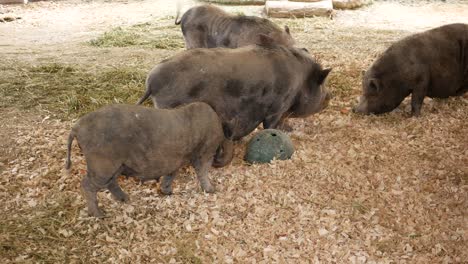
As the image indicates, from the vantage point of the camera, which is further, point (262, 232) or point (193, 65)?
point (193, 65)

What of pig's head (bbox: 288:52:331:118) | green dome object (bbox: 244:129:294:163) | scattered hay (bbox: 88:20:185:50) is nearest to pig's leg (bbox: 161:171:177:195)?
green dome object (bbox: 244:129:294:163)

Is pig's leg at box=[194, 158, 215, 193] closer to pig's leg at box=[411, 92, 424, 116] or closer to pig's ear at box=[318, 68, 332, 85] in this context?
pig's ear at box=[318, 68, 332, 85]

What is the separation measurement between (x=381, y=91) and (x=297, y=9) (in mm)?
6705

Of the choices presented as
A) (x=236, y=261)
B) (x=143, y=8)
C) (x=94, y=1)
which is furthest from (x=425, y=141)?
(x=94, y=1)

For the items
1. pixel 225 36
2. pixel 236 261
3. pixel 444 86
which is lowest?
pixel 236 261

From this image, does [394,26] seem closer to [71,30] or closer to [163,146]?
[71,30]

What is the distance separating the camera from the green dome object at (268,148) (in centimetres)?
498

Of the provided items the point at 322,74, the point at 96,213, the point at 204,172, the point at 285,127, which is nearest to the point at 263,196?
the point at 204,172

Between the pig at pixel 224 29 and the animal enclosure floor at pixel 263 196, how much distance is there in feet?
3.39

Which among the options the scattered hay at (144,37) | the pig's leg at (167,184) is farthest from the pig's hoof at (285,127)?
the scattered hay at (144,37)

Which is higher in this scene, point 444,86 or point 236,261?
point 444,86

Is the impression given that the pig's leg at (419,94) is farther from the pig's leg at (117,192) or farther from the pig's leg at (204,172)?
the pig's leg at (117,192)

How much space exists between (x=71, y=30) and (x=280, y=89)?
8.37m

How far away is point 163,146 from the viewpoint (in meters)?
4.05
